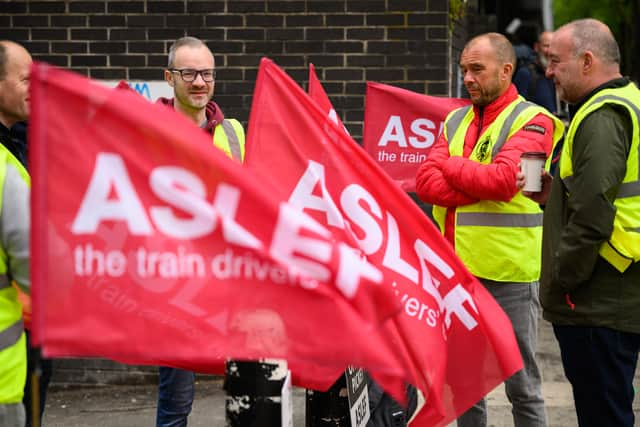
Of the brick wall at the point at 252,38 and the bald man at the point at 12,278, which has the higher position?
the brick wall at the point at 252,38

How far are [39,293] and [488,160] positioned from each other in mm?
2641

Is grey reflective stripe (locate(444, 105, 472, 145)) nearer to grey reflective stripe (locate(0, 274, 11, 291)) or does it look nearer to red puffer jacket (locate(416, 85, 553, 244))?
red puffer jacket (locate(416, 85, 553, 244))

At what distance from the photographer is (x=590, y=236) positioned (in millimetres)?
4078

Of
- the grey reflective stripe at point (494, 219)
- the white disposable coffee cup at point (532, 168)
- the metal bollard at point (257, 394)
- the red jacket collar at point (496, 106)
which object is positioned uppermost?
the red jacket collar at point (496, 106)

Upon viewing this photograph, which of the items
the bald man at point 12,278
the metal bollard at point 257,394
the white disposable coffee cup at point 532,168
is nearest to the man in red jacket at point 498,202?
the white disposable coffee cup at point 532,168

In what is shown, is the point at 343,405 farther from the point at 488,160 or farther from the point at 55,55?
the point at 55,55

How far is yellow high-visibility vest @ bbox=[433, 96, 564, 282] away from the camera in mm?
4867

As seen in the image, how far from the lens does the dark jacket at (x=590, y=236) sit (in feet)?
13.3

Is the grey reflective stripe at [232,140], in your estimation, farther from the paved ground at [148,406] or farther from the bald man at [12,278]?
the paved ground at [148,406]

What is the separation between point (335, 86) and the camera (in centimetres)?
700

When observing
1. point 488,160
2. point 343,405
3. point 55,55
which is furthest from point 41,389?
point 55,55

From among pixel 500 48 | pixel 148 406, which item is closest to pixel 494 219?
pixel 500 48

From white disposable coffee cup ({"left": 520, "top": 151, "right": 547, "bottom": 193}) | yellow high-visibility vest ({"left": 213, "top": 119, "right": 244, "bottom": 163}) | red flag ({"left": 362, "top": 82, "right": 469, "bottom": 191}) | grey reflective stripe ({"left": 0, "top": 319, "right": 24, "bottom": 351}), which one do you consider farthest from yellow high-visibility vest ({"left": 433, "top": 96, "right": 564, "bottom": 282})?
grey reflective stripe ({"left": 0, "top": 319, "right": 24, "bottom": 351})

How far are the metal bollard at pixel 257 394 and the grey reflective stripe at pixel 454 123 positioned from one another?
76.6 inches
